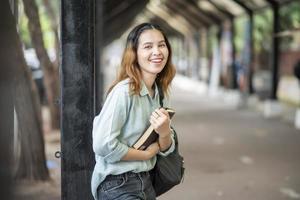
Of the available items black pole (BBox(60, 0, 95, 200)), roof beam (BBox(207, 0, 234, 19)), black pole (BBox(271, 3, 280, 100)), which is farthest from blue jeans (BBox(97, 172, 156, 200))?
roof beam (BBox(207, 0, 234, 19))

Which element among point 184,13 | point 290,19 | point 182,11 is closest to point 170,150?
point 290,19

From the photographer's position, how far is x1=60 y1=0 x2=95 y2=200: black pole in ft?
10.2

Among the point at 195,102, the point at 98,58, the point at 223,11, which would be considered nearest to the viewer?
the point at 98,58

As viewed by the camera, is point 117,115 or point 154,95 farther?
point 154,95

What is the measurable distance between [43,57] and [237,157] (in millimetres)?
3792

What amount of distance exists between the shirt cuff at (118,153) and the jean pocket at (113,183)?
0.38 feet

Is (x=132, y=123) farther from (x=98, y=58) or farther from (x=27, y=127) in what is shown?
(x=98, y=58)

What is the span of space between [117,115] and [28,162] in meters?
3.65

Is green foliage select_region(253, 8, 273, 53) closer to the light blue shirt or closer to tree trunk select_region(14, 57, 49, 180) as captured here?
tree trunk select_region(14, 57, 49, 180)

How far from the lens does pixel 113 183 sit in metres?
2.51

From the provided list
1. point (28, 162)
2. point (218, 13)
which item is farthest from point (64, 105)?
point (218, 13)

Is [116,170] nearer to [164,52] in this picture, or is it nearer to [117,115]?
[117,115]

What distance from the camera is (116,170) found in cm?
249

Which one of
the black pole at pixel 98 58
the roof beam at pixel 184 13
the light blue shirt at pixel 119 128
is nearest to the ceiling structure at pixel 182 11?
the roof beam at pixel 184 13
